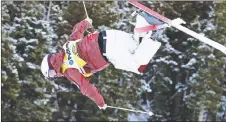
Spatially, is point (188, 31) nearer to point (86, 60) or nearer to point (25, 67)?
point (86, 60)

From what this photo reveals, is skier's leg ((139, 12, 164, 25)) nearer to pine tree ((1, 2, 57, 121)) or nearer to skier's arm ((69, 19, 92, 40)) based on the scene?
skier's arm ((69, 19, 92, 40))

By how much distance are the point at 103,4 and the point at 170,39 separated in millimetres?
4178

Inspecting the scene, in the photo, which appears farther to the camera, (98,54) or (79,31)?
(79,31)

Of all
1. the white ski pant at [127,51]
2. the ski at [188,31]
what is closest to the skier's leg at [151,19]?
the ski at [188,31]

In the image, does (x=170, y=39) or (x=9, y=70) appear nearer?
(x=9, y=70)

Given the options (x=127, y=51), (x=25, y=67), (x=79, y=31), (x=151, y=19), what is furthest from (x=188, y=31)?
(x=25, y=67)

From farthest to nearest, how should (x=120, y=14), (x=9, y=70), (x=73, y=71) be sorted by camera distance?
(x=120, y=14) → (x=9, y=70) → (x=73, y=71)

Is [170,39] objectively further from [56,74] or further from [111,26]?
[56,74]

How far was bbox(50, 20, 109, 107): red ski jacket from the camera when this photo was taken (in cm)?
353

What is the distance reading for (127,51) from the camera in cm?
337

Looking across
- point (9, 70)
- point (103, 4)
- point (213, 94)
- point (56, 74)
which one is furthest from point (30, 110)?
point (56, 74)

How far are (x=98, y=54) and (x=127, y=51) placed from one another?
0.23m

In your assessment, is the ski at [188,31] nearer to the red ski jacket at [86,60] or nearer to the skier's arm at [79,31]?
the red ski jacket at [86,60]

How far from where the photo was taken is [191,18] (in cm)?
1714
